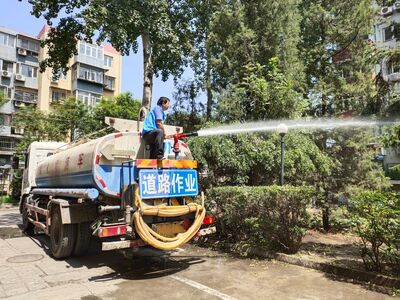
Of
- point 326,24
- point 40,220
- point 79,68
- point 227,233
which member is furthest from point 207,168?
point 79,68

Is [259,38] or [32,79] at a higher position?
[32,79]

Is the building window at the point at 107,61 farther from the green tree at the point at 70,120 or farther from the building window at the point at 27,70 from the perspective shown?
the green tree at the point at 70,120

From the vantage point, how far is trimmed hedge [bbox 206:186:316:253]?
736 centimetres

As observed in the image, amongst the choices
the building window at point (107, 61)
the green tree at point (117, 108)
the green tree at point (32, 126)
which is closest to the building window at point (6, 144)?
the green tree at point (32, 126)

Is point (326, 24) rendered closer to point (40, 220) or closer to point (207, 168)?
point (207, 168)

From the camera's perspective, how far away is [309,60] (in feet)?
48.2

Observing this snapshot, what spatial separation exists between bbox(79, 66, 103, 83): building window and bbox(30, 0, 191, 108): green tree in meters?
24.0

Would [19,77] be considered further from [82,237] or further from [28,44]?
[82,237]

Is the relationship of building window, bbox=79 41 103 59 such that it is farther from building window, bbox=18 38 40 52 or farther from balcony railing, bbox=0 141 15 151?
balcony railing, bbox=0 141 15 151

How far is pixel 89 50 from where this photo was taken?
4019 centimetres

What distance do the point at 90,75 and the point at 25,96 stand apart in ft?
25.1

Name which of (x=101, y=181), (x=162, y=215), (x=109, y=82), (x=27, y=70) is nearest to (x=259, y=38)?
(x=101, y=181)

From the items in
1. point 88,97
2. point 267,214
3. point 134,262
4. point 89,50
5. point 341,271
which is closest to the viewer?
point 341,271

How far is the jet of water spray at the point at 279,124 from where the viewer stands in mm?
10375
